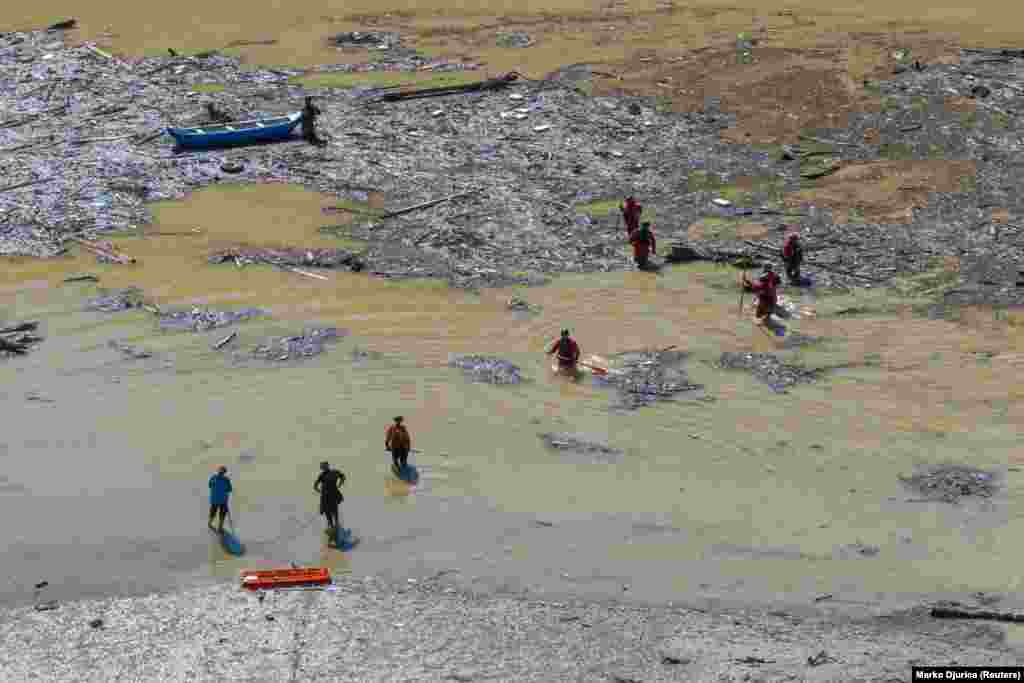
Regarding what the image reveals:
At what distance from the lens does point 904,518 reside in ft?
70.7

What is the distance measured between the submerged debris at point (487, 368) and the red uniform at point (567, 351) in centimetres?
73

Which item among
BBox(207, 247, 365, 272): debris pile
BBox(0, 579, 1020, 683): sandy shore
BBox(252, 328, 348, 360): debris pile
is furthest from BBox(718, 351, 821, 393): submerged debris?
BBox(207, 247, 365, 272): debris pile

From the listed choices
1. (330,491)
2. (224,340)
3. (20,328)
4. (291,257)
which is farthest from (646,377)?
(20,328)

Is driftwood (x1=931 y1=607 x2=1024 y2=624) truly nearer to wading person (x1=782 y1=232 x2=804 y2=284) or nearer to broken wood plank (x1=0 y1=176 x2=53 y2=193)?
wading person (x1=782 y1=232 x2=804 y2=284)

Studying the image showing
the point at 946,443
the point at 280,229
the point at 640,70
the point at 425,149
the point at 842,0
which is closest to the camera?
the point at 946,443

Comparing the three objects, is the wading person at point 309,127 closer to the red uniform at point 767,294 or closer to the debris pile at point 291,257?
the debris pile at point 291,257

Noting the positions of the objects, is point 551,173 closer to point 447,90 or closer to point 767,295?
point 447,90

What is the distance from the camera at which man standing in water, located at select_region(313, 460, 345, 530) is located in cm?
2084

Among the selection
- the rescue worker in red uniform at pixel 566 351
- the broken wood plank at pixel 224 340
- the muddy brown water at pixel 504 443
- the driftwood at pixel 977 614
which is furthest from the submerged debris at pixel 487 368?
the driftwood at pixel 977 614

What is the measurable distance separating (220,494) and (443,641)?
408 cm

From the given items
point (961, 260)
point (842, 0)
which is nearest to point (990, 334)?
point (961, 260)

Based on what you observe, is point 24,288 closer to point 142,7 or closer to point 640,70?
point 640,70

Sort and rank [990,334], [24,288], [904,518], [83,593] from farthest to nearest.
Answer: [24,288] < [990,334] < [904,518] < [83,593]

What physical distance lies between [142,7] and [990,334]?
110 feet
